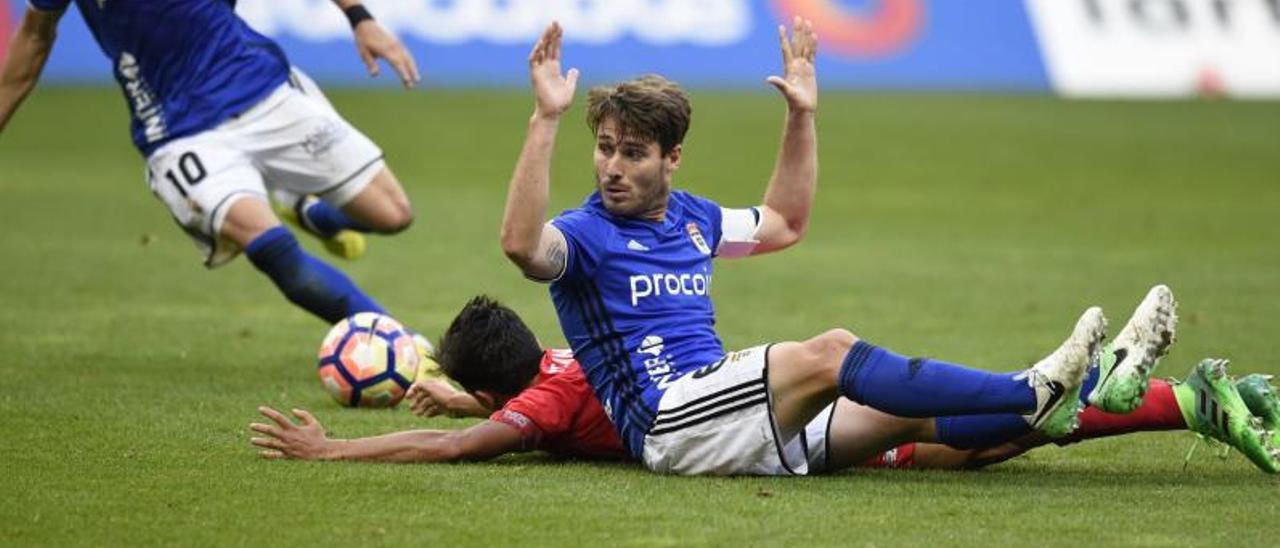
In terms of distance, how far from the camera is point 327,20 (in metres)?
27.0

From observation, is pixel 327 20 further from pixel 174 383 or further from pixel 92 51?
pixel 174 383

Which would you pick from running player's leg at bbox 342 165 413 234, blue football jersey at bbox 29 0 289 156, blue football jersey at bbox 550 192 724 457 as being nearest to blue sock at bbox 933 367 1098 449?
blue football jersey at bbox 550 192 724 457

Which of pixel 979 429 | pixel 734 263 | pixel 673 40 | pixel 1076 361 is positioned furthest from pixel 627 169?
pixel 673 40

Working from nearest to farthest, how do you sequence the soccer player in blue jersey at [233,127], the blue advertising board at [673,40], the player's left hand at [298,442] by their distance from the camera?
the player's left hand at [298,442]
the soccer player in blue jersey at [233,127]
the blue advertising board at [673,40]

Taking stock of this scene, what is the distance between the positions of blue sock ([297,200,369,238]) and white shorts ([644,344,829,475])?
14.1 ft

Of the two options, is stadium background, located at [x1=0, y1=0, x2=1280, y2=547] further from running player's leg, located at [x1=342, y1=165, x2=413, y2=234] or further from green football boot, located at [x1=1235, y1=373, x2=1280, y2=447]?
running player's leg, located at [x1=342, y1=165, x2=413, y2=234]

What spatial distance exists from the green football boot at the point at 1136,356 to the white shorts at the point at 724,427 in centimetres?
96

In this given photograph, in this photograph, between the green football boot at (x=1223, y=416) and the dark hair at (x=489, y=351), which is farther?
the dark hair at (x=489, y=351)

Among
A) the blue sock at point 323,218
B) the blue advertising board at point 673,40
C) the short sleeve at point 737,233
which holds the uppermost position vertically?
the short sleeve at point 737,233

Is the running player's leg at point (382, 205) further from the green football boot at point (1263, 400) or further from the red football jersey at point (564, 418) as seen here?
the green football boot at point (1263, 400)

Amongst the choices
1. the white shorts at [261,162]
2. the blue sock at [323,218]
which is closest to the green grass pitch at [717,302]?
the blue sock at [323,218]

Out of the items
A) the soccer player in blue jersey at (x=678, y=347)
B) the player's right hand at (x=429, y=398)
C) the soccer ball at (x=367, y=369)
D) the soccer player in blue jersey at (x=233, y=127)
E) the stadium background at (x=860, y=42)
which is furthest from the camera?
the stadium background at (x=860, y=42)

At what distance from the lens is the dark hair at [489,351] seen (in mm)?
6934

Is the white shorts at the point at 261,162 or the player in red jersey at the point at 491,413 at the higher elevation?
the player in red jersey at the point at 491,413
